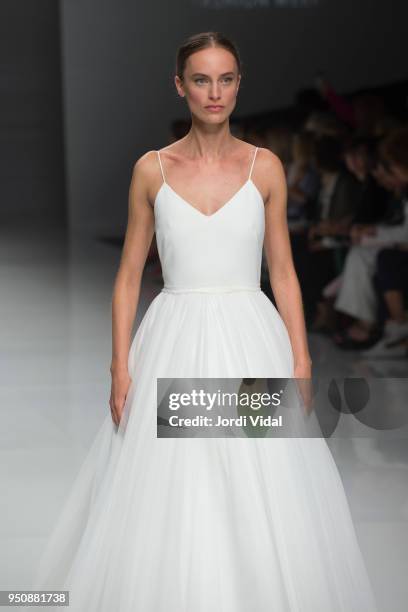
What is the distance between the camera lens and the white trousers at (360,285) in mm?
5137

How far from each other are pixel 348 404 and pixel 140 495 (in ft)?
8.19

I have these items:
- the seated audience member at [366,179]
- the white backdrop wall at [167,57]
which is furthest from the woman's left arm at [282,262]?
the white backdrop wall at [167,57]

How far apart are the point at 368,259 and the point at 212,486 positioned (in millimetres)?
3304

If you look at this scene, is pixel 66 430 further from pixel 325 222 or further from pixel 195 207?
pixel 325 222

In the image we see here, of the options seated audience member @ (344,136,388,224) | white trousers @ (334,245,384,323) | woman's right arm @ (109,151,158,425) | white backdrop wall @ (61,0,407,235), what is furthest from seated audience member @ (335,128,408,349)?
white backdrop wall @ (61,0,407,235)

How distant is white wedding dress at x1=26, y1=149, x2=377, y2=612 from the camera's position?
195cm

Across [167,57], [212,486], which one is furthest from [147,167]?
[167,57]

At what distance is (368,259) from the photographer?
5.14m

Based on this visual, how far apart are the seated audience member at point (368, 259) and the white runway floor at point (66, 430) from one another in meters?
0.19

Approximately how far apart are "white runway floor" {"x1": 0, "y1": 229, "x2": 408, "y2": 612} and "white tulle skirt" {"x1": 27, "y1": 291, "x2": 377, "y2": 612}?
45cm

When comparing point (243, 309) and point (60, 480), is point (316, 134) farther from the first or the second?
point (243, 309)

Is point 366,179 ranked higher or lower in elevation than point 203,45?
lower

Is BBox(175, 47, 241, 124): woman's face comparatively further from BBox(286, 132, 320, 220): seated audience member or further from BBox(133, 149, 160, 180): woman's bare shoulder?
BBox(286, 132, 320, 220): seated audience member

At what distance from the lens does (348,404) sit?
4383 millimetres
